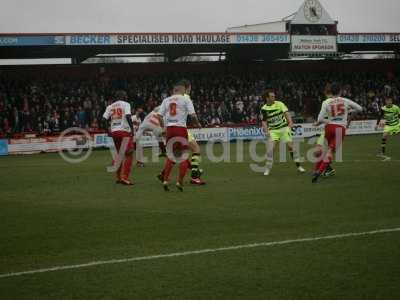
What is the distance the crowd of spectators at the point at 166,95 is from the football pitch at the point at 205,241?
19.5 m

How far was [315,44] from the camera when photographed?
4172 cm

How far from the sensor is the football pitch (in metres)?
6.37

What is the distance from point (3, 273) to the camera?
7.03m

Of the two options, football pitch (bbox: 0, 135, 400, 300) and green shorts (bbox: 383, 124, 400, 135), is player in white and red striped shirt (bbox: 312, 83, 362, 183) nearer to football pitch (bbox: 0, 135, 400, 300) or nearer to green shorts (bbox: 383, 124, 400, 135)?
football pitch (bbox: 0, 135, 400, 300)

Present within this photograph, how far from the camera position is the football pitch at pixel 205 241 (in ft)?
20.9

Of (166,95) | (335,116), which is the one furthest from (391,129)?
(166,95)

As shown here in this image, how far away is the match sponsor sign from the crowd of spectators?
3.29 m

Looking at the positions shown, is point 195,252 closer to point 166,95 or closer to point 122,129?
point 122,129

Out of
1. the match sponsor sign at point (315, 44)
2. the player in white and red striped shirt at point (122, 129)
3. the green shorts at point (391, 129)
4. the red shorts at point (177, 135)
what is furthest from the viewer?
the match sponsor sign at point (315, 44)

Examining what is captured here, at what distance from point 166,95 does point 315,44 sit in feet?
30.9

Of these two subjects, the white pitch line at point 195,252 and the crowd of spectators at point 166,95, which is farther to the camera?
the crowd of spectators at point 166,95

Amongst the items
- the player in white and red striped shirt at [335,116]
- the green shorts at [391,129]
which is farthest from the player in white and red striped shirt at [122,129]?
the green shorts at [391,129]

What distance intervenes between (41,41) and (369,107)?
69.0ft

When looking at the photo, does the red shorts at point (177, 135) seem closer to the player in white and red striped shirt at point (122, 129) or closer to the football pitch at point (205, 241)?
the football pitch at point (205, 241)
